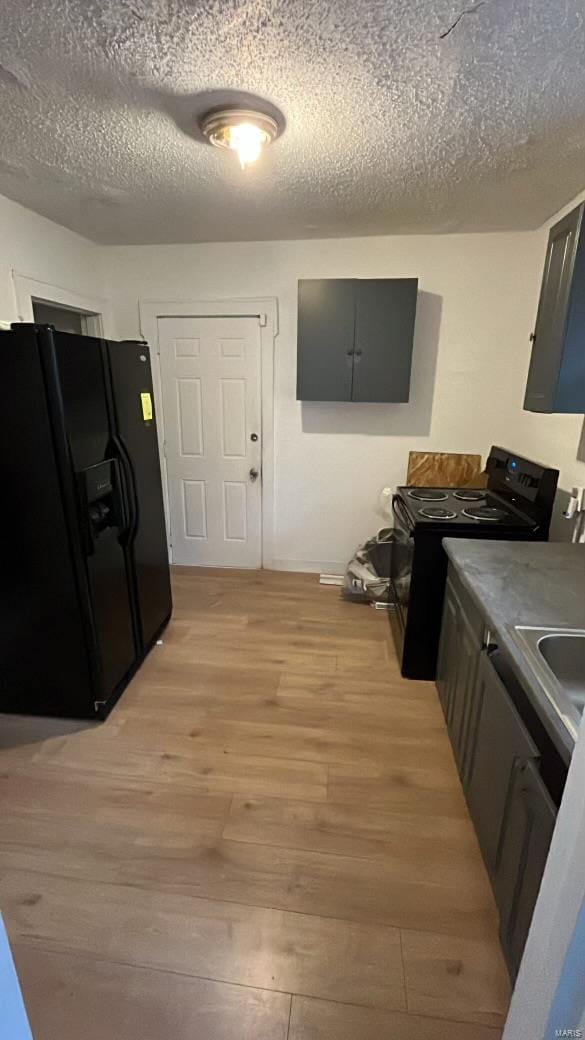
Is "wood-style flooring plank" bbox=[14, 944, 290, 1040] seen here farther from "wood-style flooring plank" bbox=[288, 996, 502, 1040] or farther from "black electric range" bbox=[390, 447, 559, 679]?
"black electric range" bbox=[390, 447, 559, 679]

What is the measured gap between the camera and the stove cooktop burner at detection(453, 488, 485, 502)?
2.90 metres

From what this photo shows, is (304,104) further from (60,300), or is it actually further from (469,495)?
(469,495)

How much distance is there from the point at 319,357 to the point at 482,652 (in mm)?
2298

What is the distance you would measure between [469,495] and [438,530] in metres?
0.83

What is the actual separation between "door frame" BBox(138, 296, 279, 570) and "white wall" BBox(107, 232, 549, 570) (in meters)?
0.06

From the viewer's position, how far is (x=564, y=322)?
1.79m

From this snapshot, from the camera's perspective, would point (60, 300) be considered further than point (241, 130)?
Yes

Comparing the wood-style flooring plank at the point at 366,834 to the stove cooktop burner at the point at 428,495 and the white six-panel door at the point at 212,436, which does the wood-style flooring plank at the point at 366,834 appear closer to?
the stove cooktop burner at the point at 428,495

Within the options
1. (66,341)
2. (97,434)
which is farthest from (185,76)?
(97,434)

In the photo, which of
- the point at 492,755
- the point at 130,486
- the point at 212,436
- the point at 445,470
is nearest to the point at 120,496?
the point at 130,486

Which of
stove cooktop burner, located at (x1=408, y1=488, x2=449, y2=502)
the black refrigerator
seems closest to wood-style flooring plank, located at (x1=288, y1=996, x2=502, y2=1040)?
the black refrigerator

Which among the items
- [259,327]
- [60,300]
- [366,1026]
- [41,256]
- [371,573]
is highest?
[41,256]

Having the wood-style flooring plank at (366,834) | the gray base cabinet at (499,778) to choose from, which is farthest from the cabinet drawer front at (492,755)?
the wood-style flooring plank at (366,834)

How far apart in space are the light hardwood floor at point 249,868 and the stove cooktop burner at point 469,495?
1172 mm
